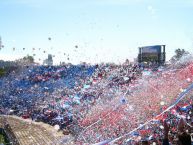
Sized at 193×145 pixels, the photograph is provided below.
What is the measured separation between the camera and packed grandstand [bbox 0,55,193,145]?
41.8ft

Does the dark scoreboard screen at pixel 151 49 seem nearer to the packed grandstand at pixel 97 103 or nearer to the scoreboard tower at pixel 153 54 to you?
the scoreboard tower at pixel 153 54

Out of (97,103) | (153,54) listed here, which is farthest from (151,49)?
(97,103)

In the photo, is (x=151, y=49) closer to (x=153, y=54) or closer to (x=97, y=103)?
(x=153, y=54)

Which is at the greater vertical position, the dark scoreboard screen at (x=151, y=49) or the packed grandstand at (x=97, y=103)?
the dark scoreboard screen at (x=151, y=49)

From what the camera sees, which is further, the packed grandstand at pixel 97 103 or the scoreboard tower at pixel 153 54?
the scoreboard tower at pixel 153 54

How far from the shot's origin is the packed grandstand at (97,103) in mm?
12727

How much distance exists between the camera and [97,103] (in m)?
25.2

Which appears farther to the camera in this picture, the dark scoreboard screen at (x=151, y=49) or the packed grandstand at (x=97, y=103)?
the dark scoreboard screen at (x=151, y=49)

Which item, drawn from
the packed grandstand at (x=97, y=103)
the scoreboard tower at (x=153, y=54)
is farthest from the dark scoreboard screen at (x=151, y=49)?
the packed grandstand at (x=97, y=103)

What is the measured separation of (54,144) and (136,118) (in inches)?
188

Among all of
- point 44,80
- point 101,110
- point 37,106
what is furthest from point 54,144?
point 44,80

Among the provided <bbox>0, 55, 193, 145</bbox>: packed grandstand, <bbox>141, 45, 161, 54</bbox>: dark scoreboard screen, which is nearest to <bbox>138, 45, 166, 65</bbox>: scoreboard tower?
<bbox>141, 45, 161, 54</bbox>: dark scoreboard screen

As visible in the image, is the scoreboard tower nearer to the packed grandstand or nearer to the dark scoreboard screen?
the dark scoreboard screen

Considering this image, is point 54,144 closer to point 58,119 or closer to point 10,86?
point 58,119
